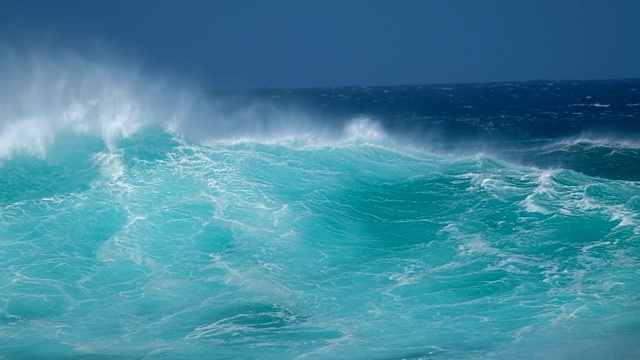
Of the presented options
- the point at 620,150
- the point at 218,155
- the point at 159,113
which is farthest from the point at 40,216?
the point at 620,150

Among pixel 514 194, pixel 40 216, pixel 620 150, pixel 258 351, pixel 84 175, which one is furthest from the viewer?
pixel 620 150

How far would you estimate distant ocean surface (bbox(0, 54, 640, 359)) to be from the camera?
16.2m

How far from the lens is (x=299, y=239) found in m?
23.3

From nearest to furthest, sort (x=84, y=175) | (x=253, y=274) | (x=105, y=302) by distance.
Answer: (x=105, y=302)
(x=253, y=274)
(x=84, y=175)

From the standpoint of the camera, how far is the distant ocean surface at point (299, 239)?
16.2 metres

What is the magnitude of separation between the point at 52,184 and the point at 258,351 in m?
16.8

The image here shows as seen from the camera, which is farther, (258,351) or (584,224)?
(584,224)

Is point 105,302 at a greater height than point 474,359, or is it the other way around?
point 105,302

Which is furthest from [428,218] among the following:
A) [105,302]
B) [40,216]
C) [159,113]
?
[159,113]

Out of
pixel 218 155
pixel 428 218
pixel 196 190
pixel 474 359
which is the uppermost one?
pixel 218 155

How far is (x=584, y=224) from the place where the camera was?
2286 cm

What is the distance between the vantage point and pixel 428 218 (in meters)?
25.1

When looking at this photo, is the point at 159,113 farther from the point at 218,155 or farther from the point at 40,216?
the point at 40,216

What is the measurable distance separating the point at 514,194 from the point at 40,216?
19.5m
